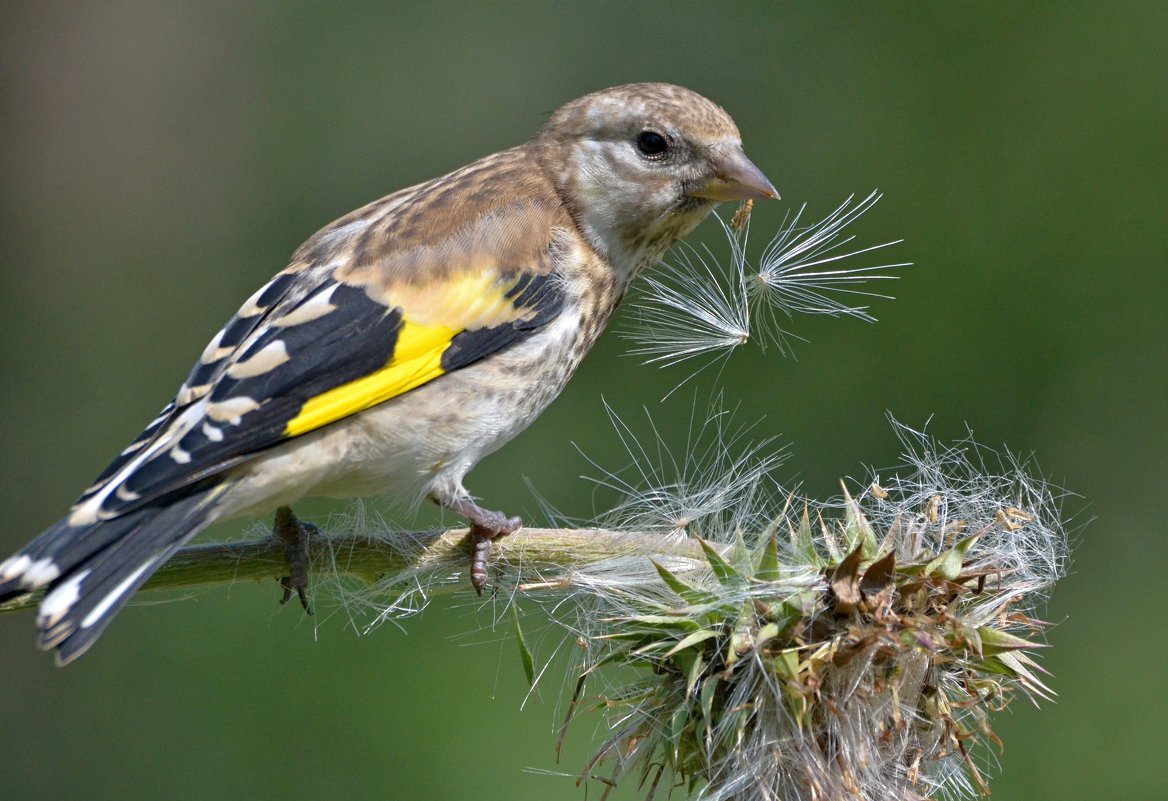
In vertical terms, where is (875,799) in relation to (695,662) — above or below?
below

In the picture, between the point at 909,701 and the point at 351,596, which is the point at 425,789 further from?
the point at 909,701

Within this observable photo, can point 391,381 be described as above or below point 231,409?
below

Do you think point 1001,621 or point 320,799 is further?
point 320,799

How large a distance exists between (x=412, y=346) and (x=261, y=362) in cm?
33

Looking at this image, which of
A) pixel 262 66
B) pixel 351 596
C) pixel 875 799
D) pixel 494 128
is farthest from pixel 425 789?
pixel 262 66

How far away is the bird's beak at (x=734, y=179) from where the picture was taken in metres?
3.08

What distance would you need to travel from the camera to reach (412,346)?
2900mm

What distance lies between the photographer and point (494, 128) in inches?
266

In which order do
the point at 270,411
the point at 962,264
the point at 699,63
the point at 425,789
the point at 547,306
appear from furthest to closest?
1. the point at 699,63
2. the point at 962,264
3. the point at 425,789
4. the point at 547,306
5. the point at 270,411

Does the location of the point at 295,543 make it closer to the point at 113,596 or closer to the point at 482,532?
the point at 482,532

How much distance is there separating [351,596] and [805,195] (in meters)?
3.35

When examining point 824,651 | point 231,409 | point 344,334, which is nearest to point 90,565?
point 231,409

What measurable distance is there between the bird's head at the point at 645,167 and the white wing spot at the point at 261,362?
34.1 inches

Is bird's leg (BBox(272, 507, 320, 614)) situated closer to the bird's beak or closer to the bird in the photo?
the bird
